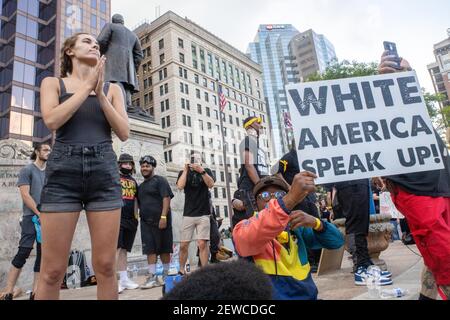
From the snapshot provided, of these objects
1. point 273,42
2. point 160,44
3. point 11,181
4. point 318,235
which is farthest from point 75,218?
point 273,42

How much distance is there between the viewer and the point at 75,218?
2.17 meters

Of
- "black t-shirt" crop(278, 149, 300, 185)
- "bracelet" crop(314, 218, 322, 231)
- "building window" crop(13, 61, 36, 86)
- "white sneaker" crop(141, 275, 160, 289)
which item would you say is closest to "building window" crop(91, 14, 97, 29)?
"building window" crop(13, 61, 36, 86)

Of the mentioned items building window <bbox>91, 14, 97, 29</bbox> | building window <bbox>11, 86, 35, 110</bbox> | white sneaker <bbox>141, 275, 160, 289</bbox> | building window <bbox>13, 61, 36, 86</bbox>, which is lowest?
white sneaker <bbox>141, 275, 160, 289</bbox>

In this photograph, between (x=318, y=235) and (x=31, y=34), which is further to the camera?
(x=31, y=34)

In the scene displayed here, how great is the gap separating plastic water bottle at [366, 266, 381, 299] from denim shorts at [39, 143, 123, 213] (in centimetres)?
217

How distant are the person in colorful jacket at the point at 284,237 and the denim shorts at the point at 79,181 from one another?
0.86 m

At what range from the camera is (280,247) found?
2152 millimetres

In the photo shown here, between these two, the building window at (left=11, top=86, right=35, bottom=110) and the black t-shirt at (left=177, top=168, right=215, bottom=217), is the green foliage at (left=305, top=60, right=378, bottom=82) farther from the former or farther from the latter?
the building window at (left=11, top=86, right=35, bottom=110)

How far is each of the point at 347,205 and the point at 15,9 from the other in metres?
54.1

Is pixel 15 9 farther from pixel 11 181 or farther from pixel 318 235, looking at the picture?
pixel 318 235

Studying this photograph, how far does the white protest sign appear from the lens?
2.45m

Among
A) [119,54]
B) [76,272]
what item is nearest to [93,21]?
[119,54]

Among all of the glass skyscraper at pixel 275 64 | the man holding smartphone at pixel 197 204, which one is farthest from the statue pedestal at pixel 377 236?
the glass skyscraper at pixel 275 64

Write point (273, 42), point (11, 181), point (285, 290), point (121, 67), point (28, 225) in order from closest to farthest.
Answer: point (285, 290), point (28, 225), point (11, 181), point (121, 67), point (273, 42)
